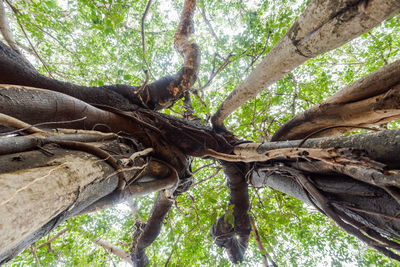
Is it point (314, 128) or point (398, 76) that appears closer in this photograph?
point (398, 76)

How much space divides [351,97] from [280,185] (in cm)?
114

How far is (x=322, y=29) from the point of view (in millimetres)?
1243

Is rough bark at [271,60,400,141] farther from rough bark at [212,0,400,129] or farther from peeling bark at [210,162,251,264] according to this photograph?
peeling bark at [210,162,251,264]

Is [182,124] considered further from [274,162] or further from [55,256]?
[55,256]

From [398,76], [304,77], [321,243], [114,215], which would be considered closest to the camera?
[398,76]

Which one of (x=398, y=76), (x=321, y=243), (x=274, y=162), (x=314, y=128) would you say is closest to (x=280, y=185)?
(x=274, y=162)

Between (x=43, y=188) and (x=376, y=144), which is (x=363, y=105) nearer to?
(x=376, y=144)

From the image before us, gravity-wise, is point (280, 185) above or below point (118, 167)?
above

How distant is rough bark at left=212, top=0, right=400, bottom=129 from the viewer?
1.02m

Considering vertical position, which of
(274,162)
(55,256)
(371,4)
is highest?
(371,4)

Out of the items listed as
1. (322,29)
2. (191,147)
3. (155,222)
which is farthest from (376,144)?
(155,222)

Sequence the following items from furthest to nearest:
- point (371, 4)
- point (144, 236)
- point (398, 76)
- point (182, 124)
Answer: point (144, 236) < point (182, 124) < point (398, 76) < point (371, 4)

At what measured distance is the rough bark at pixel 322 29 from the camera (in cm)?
102

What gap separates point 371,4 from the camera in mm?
1002
